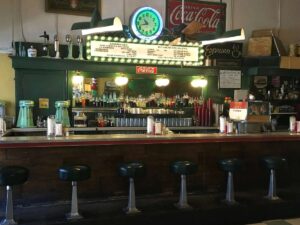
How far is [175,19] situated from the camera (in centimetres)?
769

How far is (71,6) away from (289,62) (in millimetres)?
4641

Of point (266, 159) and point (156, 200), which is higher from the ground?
point (266, 159)

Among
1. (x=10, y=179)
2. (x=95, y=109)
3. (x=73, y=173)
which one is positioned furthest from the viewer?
(x=95, y=109)

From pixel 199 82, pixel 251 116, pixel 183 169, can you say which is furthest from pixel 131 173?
pixel 199 82

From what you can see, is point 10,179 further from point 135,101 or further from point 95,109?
point 135,101

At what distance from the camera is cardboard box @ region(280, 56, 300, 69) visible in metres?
7.39

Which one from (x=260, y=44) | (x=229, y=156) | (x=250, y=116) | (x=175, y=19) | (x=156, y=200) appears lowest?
(x=156, y=200)

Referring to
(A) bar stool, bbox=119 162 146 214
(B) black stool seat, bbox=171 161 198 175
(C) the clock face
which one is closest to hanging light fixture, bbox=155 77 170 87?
(C) the clock face

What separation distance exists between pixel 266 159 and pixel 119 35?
3.63 meters

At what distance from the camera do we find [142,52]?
258 inches

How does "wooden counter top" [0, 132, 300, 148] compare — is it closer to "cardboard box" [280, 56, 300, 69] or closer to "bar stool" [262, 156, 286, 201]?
"bar stool" [262, 156, 286, 201]

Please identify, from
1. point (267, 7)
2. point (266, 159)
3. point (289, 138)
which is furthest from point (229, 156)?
point (267, 7)

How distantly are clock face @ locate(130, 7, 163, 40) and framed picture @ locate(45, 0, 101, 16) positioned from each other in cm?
90

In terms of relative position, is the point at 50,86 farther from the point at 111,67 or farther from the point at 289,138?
the point at 289,138
